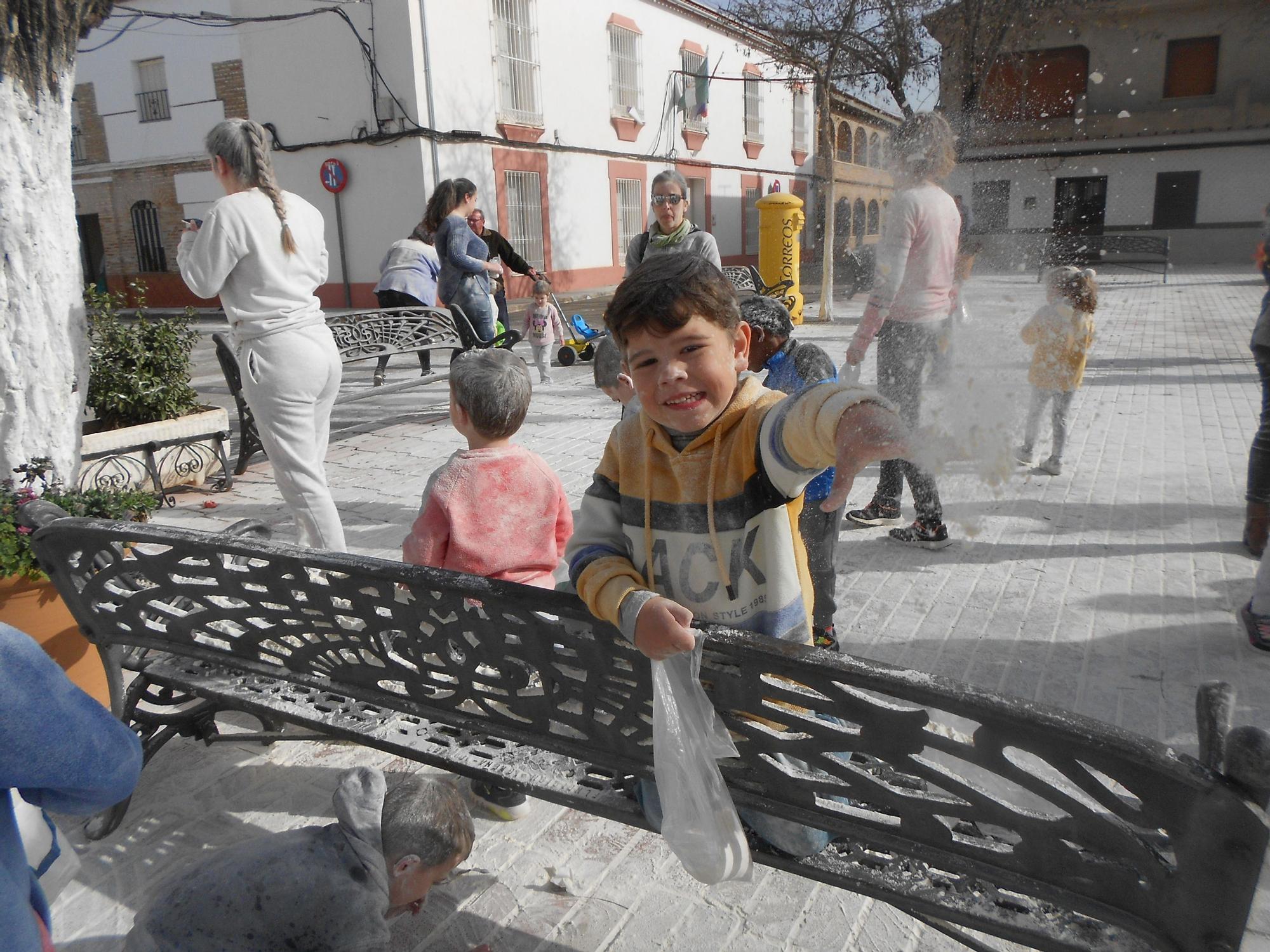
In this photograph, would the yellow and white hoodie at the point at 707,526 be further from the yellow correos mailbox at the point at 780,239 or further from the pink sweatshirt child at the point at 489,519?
the yellow correos mailbox at the point at 780,239

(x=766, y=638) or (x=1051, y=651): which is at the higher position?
(x=766, y=638)

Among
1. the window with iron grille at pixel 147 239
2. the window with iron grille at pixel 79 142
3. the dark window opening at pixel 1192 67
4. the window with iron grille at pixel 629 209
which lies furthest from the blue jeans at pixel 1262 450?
the dark window opening at pixel 1192 67

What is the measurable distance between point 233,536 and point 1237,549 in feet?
14.6

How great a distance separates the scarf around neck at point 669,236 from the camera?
16.0ft

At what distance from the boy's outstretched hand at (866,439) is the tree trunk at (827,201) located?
10.5 m

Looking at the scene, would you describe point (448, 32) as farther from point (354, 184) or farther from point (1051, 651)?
point (1051, 651)

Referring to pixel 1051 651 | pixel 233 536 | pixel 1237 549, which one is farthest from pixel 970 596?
pixel 233 536

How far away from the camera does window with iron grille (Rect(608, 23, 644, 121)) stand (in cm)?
2258

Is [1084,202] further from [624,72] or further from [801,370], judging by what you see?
[801,370]

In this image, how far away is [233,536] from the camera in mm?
2059

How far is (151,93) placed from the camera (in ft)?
68.3

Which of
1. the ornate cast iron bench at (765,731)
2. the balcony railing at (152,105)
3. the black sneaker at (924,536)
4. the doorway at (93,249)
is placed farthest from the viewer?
the doorway at (93,249)

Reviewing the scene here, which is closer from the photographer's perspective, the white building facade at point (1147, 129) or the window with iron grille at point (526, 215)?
the window with iron grille at point (526, 215)

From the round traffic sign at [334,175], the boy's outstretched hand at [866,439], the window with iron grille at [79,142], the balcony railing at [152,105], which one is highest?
the balcony railing at [152,105]
